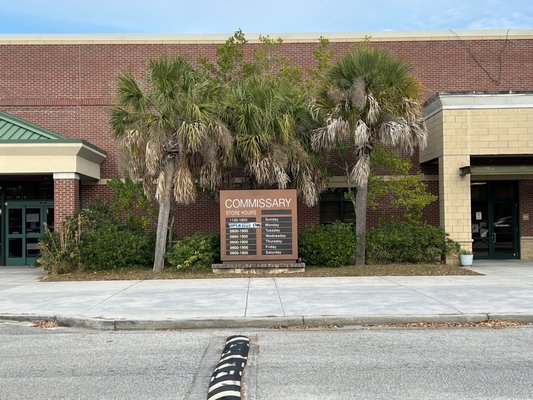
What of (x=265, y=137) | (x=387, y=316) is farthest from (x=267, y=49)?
(x=387, y=316)

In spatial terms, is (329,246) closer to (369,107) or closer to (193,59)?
(369,107)

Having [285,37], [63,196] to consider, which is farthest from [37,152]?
[285,37]

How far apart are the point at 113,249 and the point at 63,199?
286cm

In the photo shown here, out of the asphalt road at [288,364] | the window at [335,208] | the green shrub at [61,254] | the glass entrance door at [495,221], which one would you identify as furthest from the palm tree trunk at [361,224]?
the green shrub at [61,254]

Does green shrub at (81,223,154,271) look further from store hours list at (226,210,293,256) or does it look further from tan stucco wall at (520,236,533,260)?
tan stucco wall at (520,236,533,260)

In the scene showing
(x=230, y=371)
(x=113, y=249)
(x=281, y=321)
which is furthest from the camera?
(x=113, y=249)

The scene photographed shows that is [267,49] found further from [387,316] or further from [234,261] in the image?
[387,316]

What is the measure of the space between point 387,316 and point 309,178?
8221 mm

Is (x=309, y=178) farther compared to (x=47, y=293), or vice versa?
(x=309, y=178)

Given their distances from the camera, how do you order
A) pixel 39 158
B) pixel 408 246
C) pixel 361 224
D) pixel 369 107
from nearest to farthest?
pixel 369 107, pixel 361 224, pixel 408 246, pixel 39 158

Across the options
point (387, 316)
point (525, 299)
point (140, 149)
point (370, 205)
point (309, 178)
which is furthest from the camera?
point (370, 205)

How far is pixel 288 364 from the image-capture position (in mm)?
6543

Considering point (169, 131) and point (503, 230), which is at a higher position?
point (169, 131)

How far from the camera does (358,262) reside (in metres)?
16.8
